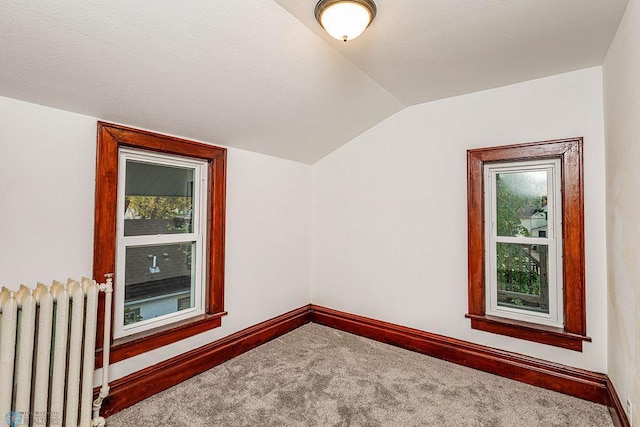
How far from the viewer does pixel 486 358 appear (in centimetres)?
248

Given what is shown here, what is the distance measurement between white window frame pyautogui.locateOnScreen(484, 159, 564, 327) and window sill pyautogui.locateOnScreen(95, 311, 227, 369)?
2.28 m

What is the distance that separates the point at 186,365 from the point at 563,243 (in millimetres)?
2891

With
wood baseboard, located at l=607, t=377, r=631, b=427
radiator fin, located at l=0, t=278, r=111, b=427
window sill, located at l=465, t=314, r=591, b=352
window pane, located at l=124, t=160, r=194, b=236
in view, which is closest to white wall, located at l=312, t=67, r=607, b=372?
window sill, located at l=465, t=314, r=591, b=352

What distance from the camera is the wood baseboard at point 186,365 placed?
197 centimetres

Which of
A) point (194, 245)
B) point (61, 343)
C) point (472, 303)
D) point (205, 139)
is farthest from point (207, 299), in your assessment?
point (472, 303)

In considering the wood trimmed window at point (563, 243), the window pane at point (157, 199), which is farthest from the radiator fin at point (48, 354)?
the wood trimmed window at point (563, 243)

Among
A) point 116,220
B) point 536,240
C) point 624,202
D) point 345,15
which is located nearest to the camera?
point 345,15

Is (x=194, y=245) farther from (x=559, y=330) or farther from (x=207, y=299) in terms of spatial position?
(x=559, y=330)

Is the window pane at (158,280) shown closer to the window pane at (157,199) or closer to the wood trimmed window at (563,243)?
the window pane at (157,199)

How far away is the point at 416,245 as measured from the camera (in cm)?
290

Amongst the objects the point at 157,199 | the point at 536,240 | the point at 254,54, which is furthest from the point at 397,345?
the point at 254,54

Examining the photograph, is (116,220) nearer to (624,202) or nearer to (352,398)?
(352,398)

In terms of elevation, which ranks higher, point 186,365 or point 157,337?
point 157,337

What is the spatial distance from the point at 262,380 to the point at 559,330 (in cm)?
218
